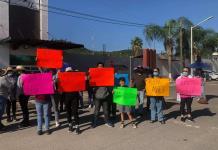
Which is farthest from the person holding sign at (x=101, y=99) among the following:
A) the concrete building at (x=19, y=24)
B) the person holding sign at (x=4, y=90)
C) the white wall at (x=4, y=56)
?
the white wall at (x=4, y=56)

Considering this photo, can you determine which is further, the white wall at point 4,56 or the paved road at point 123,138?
the white wall at point 4,56

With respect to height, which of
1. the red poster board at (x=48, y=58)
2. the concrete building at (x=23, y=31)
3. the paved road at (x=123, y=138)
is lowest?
the paved road at (x=123, y=138)

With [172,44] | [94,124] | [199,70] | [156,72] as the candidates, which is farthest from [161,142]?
[172,44]

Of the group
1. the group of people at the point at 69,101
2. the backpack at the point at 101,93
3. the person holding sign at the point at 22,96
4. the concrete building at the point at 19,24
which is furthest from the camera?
the concrete building at the point at 19,24

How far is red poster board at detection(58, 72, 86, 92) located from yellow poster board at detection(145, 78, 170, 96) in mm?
2333

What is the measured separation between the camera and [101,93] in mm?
10859

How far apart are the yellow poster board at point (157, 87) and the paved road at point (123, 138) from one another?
0.91m

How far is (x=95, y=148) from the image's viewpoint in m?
8.34

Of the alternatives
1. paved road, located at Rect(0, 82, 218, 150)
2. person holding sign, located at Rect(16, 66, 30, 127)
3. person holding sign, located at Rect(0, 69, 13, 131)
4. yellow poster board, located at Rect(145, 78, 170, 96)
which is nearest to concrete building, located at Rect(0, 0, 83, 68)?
person holding sign, located at Rect(16, 66, 30, 127)

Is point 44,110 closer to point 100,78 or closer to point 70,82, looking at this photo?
point 70,82

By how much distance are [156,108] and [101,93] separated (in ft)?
6.62

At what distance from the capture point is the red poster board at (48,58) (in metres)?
10.6

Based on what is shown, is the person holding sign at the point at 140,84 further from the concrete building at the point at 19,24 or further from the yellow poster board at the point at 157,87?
the concrete building at the point at 19,24

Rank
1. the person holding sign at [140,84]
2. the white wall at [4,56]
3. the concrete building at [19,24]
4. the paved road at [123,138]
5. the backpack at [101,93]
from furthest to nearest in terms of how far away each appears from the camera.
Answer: the concrete building at [19,24], the white wall at [4,56], the person holding sign at [140,84], the backpack at [101,93], the paved road at [123,138]
